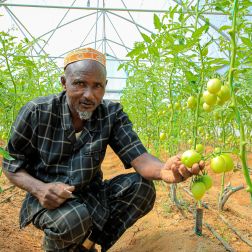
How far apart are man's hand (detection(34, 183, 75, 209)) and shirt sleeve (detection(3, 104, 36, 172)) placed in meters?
0.26

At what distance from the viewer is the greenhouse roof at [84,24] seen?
830cm

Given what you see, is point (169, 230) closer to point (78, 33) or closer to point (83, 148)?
point (83, 148)

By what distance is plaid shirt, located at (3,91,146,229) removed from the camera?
1848 millimetres

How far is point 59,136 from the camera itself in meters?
1.89

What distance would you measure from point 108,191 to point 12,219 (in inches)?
37.5

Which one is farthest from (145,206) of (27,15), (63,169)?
(27,15)

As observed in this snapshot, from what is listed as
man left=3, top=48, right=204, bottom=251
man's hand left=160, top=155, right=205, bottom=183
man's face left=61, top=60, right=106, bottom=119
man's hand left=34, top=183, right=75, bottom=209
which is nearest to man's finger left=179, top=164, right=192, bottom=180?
man's hand left=160, top=155, right=205, bottom=183

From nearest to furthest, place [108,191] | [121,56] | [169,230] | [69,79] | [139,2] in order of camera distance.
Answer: [69,79], [108,191], [169,230], [139,2], [121,56]

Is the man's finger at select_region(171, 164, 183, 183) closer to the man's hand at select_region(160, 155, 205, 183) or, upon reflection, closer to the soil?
the man's hand at select_region(160, 155, 205, 183)

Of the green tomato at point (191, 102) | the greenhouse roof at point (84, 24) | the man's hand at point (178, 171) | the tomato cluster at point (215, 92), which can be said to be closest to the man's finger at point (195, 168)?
the man's hand at point (178, 171)

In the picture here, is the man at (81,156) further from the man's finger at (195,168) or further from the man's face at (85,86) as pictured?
the man's finger at (195,168)

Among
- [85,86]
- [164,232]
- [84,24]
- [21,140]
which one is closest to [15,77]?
[21,140]

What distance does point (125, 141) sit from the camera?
1931mm

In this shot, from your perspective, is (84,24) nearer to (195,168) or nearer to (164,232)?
(164,232)
